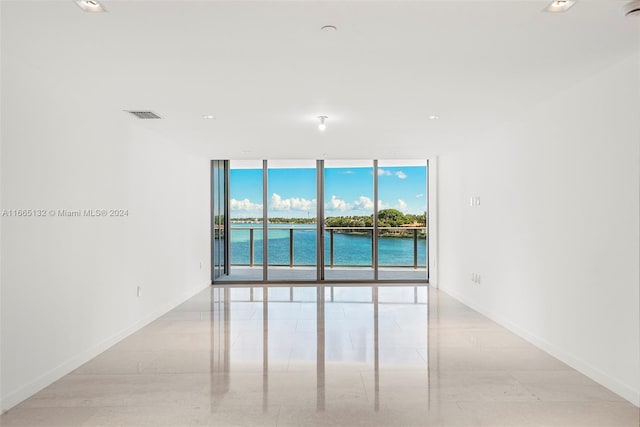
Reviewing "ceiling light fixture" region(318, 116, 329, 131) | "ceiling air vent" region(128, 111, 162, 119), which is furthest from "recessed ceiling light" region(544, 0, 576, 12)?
"ceiling air vent" region(128, 111, 162, 119)

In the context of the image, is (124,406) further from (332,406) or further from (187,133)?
(187,133)

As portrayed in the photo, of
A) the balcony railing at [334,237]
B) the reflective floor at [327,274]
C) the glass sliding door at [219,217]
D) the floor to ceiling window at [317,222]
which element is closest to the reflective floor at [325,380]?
the glass sliding door at [219,217]

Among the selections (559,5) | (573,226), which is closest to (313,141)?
(573,226)

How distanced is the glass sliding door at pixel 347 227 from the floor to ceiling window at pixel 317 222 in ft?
0.07

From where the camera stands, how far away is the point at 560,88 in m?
3.48

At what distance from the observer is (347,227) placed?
899 cm

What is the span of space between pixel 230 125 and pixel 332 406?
3189 millimetres

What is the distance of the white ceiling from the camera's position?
2.21m

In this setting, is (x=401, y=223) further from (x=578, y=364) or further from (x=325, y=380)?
(x=325, y=380)

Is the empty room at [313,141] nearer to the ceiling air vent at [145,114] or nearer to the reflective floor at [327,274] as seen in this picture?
the ceiling air vent at [145,114]

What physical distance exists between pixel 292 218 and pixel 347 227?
3.85ft

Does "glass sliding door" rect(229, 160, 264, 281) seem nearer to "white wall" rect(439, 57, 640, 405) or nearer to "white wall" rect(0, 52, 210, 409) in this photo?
"white wall" rect(0, 52, 210, 409)

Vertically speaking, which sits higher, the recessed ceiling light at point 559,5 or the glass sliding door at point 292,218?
the recessed ceiling light at point 559,5

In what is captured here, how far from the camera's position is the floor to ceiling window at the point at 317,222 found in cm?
815
